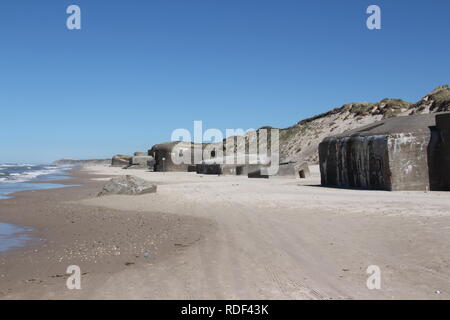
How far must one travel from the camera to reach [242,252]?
5.40 meters

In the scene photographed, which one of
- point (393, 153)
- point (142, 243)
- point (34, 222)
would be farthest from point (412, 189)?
point (34, 222)

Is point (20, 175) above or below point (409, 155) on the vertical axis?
below

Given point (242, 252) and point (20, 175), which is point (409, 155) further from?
point (20, 175)

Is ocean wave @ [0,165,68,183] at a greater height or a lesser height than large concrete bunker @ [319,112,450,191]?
lesser

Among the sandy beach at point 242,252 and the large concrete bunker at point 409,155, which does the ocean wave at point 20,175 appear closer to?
the sandy beach at point 242,252

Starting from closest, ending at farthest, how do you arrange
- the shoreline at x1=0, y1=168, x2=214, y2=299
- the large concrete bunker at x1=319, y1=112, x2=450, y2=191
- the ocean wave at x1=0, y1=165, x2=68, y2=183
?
the shoreline at x1=0, y1=168, x2=214, y2=299 < the large concrete bunker at x1=319, y1=112, x2=450, y2=191 < the ocean wave at x1=0, y1=165, x2=68, y2=183

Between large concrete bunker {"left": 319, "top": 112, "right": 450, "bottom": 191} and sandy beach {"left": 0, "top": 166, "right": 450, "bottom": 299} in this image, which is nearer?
sandy beach {"left": 0, "top": 166, "right": 450, "bottom": 299}

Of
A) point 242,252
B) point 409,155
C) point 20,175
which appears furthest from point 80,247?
point 20,175

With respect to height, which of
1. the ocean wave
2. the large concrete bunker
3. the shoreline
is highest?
the large concrete bunker

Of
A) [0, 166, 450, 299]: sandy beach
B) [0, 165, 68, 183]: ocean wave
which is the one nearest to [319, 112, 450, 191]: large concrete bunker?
[0, 166, 450, 299]: sandy beach

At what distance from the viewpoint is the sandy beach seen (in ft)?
Result: 12.8

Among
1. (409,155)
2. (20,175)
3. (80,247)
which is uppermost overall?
(409,155)

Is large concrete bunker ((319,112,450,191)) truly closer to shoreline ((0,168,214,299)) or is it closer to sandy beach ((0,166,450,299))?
sandy beach ((0,166,450,299))
